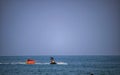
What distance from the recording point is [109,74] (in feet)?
198

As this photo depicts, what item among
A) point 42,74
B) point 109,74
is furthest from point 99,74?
point 42,74

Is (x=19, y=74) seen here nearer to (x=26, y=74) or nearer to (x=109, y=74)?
(x=26, y=74)

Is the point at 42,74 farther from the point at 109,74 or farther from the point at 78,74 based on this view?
the point at 109,74

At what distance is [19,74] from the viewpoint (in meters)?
59.4

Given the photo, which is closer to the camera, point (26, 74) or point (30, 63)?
point (26, 74)

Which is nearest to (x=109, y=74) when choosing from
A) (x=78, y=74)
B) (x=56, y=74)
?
(x=78, y=74)

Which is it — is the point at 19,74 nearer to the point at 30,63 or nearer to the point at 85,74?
the point at 85,74

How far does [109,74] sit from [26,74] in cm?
1512

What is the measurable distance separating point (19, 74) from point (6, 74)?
7.71 feet

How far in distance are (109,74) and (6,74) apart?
1867 centimetres

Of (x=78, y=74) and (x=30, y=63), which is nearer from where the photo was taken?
(x=78, y=74)

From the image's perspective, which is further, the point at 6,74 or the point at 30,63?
the point at 30,63

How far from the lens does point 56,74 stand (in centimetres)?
6072

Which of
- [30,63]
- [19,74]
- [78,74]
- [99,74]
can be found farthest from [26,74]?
[30,63]
